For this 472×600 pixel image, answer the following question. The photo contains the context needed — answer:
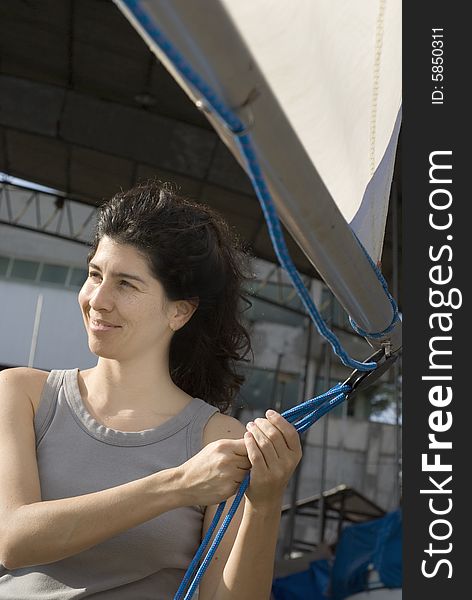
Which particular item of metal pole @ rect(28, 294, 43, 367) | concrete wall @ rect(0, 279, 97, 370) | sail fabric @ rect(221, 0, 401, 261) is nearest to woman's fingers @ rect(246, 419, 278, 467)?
sail fabric @ rect(221, 0, 401, 261)

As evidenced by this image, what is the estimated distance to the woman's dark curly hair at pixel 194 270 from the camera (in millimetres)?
1314

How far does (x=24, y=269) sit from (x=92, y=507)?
10.1 m

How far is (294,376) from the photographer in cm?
1127

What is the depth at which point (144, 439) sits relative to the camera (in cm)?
125

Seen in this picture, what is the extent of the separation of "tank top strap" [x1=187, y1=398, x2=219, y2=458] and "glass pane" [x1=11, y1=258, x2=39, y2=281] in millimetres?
9644

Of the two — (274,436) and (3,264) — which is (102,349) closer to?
(274,436)

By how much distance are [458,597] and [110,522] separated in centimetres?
65

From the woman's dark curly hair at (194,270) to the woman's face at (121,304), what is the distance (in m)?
0.02

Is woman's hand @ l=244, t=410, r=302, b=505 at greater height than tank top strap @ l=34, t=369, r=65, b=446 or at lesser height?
lesser

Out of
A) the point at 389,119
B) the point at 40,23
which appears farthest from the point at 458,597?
the point at 40,23

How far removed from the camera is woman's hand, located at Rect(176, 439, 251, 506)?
97 centimetres

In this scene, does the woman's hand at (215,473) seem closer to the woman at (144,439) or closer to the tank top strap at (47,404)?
the woman at (144,439)

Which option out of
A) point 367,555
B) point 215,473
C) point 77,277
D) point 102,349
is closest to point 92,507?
point 215,473

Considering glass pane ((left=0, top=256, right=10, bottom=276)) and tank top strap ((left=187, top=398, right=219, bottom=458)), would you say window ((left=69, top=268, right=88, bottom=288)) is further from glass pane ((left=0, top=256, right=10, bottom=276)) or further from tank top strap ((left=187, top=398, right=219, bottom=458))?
tank top strap ((left=187, top=398, right=219, bottom=458))
